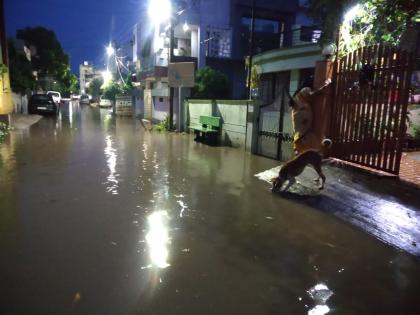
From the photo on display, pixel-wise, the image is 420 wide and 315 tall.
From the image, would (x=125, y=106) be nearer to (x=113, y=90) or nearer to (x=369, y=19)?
(x=113, y=90)

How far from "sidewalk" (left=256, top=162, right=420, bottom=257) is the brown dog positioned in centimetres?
25

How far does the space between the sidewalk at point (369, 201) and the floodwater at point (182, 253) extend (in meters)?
0.29

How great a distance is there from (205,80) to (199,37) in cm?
472

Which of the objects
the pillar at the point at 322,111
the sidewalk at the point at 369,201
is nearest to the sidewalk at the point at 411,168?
the sidewalk at the point at 369,201

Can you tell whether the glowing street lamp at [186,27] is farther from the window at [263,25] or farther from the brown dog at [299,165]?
the brown dog at [299,165]

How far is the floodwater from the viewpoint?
3.19m

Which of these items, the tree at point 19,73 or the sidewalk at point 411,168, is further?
the tree at point 19,73

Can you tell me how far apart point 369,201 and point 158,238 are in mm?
3786

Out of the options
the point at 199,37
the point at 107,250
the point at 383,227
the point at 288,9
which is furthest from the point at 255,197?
the point at 288,9

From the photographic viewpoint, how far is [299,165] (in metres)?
6.70

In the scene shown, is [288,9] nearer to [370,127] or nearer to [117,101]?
[117,101]

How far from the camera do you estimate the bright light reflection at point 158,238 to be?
4.00m

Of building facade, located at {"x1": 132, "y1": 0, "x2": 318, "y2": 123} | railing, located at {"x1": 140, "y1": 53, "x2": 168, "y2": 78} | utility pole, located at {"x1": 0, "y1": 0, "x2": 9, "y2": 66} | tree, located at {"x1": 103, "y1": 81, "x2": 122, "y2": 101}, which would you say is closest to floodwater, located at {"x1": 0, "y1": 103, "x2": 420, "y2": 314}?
railing, located at {"x1": 140, "y1": 53, "x2": 168, "y2": 78}

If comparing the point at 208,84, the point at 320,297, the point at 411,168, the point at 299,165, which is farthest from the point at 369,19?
the point at 208,84
